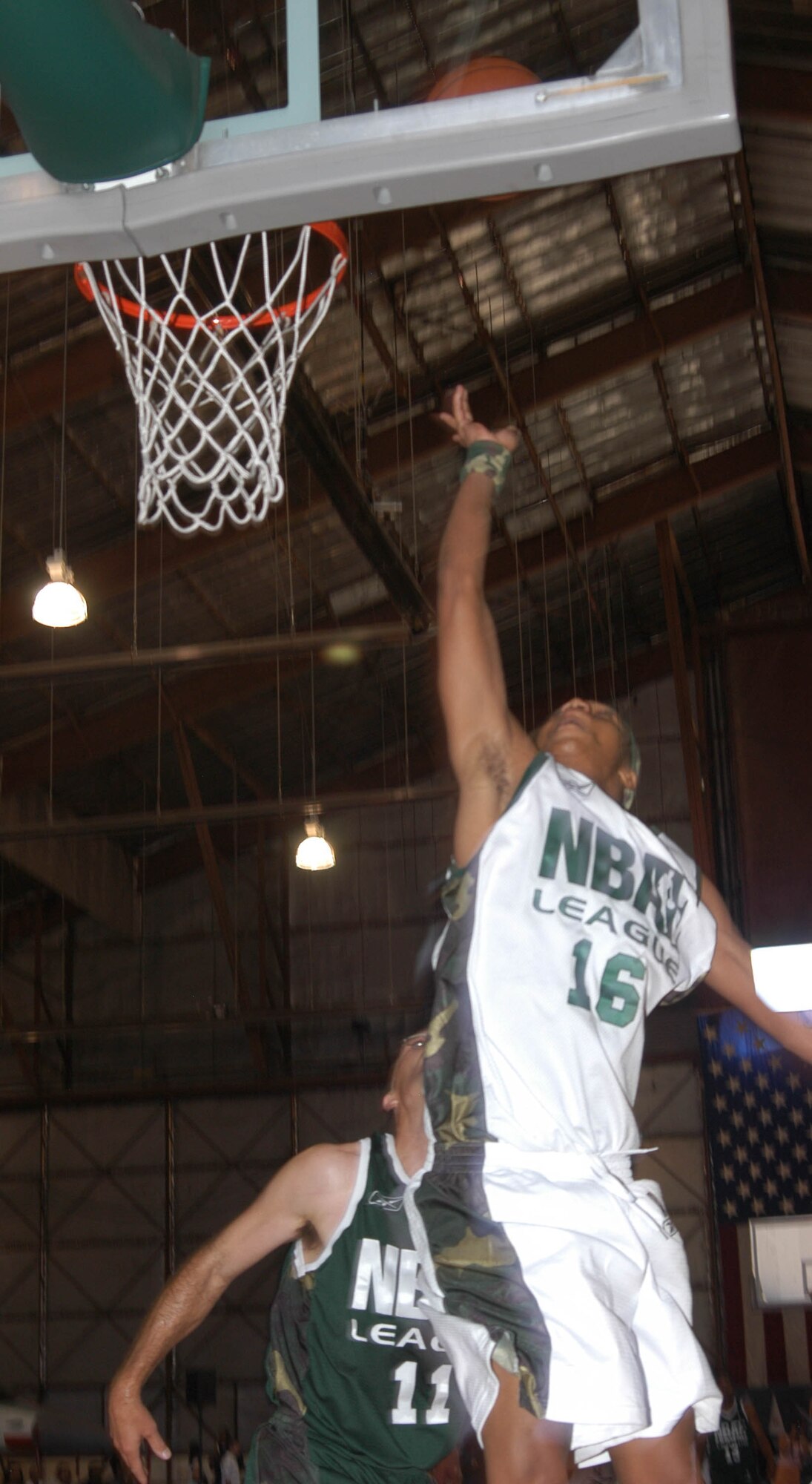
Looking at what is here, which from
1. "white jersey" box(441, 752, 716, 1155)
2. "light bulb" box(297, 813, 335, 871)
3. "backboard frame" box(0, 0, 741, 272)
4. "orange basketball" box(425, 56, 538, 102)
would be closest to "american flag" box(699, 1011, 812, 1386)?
"light bulb" box(297, 813, 335, 871)

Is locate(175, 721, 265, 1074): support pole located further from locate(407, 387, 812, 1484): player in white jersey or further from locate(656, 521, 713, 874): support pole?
locate(407, 387, 812, 1484): player in white jersey

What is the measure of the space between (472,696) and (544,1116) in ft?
3.12

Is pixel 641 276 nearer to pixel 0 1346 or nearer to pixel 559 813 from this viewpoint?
pixel 559 813

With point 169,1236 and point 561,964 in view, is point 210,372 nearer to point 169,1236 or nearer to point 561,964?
point 561,964

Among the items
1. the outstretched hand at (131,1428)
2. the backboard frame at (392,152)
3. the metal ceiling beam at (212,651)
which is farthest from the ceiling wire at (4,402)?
the outstretched hand at (131,1428)

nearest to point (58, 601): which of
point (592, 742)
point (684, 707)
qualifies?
point (592, 742)

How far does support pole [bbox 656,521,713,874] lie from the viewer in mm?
19047

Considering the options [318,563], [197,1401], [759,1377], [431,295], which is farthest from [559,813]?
[197,1401]

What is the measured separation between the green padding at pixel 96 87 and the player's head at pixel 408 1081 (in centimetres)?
279

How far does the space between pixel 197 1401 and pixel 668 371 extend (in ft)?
44.7

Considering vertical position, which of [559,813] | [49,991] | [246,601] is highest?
[246,601]

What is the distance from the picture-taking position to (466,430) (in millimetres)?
4160

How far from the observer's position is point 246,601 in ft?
57.0

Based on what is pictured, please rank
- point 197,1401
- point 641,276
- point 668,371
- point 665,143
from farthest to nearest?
1. point 197,1401
2. point 668,371
3. point 641,276
4. point 665,143
